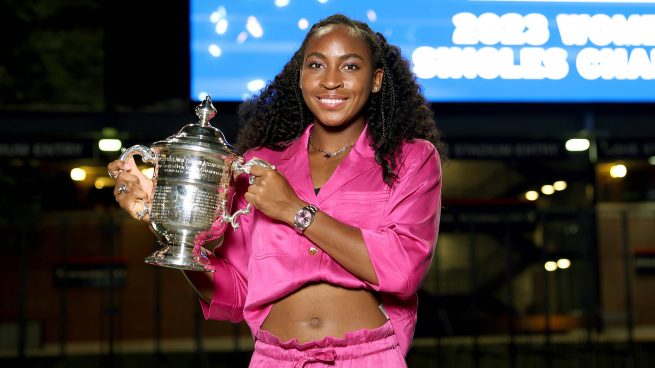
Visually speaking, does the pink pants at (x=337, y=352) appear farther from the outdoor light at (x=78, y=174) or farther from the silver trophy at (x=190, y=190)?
the outdoor light at (x=78, y=174)

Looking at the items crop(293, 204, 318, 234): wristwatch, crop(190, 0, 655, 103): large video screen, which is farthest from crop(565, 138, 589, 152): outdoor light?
crop(293, 204, 318, 234): wristwatch

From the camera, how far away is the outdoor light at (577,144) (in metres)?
8.41

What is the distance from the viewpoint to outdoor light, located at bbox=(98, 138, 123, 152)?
8134 millimetres

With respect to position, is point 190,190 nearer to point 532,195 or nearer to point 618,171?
point 532,195

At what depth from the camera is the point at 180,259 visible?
8.12 feet

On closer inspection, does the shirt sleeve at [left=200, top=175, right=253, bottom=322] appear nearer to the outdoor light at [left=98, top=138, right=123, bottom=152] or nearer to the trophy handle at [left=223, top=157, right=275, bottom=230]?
the trophy handle at [left=223, top=157, right=275, bottom=230]

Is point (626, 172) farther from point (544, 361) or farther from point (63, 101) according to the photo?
point (63, 101)

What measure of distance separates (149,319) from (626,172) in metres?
4.97

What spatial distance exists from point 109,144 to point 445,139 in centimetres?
280

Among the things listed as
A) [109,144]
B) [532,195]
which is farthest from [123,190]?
[532,195]

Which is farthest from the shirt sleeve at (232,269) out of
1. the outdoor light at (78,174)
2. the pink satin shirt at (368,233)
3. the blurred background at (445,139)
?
the outdoor light at (78,174)

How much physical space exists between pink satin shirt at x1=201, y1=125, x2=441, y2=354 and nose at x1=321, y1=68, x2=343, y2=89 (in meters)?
0.18

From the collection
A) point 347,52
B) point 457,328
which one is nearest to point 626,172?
point 457,328

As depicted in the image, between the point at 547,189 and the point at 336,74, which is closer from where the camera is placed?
the point at 336,74
